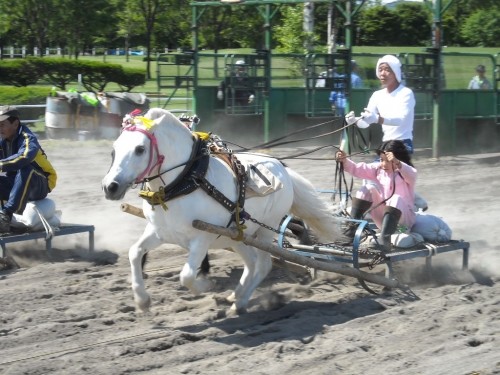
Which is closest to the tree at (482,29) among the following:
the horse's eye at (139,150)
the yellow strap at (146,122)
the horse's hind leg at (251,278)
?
the horse's hind leg at (251,278)

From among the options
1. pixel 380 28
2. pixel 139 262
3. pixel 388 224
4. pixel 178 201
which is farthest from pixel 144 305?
pixel 380 28

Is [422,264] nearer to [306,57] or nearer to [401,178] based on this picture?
[401,178]

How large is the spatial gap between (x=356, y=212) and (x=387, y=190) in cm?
36

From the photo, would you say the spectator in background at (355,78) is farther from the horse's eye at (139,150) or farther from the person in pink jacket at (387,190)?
the horse's eye at (139,150)

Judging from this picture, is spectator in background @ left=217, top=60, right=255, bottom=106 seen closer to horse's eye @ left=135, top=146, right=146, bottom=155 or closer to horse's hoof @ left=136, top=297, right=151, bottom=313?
horse's hoof @ left=136, top=297, right=151, bottom=313

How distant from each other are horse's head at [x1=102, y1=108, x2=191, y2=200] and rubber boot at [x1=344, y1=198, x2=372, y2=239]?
7.16 feet

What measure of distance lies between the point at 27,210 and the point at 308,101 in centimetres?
1013

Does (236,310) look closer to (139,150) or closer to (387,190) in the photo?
(139,150)

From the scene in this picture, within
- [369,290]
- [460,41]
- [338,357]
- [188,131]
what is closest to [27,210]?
[188,131]

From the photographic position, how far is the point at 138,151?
6.49 metres

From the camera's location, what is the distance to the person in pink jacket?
806 centimetres

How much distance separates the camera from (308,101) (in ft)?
60.7

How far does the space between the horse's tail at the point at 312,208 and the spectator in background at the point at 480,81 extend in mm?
11257

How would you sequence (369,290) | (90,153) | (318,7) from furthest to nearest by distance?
(318,7) → (90,153) → (369,290)
